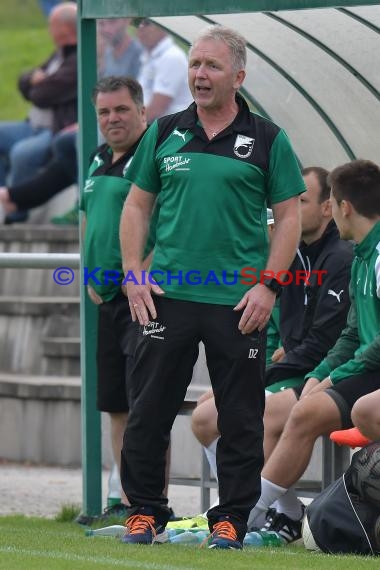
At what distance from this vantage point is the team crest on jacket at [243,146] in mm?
6613

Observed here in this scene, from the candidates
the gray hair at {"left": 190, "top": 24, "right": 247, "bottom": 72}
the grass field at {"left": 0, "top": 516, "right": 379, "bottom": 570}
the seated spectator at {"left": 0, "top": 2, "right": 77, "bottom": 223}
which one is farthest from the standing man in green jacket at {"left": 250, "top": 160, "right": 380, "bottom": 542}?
the seated spectator at {"left": 0, "top": 2, "right": 77, "bottom": 223}

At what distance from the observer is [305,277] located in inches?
327

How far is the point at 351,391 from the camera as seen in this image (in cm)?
739

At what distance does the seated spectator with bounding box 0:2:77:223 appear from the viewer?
13.2m

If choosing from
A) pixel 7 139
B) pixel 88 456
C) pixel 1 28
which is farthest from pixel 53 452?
pixel 1 28

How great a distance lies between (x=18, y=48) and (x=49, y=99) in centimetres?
1212

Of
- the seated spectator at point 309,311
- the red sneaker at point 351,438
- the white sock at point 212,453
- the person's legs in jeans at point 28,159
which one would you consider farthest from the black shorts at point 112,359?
the person's legs in jeans at point 28,159

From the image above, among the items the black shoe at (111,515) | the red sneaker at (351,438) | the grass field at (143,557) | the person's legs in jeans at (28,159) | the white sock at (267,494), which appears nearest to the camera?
the grass field at (143,557)

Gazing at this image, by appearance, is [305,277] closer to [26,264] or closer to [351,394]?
[351,394]

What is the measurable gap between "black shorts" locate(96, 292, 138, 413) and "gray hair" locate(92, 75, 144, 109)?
1107mm

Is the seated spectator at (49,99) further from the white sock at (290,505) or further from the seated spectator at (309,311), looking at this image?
the white sock at (290,505)

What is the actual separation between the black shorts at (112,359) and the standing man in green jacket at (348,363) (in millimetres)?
1228

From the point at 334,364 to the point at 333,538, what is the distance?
1.13 m

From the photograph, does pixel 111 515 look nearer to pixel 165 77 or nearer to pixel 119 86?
pixel 119 86
